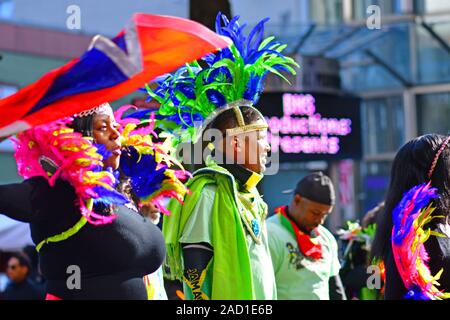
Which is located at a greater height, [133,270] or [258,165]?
[258,165]

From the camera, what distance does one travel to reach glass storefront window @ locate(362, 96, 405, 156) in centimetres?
1535

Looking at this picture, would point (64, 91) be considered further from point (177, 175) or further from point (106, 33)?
point (106, 33)

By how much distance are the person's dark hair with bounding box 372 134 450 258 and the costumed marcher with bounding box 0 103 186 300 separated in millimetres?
1096

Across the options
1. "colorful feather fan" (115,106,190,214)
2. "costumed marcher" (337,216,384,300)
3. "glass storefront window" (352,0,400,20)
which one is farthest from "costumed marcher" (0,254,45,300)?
"glass storefront window" (352,0,400,20)

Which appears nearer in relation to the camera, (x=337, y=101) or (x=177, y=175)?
(x=177, y=175)

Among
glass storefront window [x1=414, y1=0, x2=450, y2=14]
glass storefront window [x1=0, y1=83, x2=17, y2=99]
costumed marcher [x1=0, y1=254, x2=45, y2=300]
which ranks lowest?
costumed marcher [x1=0, y1=254, x2=45, y2=300]

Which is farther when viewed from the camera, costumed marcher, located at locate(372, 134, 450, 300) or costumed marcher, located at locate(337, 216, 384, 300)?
costumed marcher, located at locate(337, 216, 384, 300)

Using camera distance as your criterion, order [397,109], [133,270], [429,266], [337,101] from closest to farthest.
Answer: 1. [133,270]
2. [429,266]
3. [337,101]
4. [397,109]

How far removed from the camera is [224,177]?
163 inches

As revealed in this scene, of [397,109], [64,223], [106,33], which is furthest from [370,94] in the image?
[64,223]

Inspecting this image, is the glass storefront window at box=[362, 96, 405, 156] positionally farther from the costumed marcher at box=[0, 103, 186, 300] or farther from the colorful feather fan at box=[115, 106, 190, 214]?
the costumed marcher at box=[0, 103, 186, 300]

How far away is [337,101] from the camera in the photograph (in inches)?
527

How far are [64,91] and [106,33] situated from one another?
16118 mm

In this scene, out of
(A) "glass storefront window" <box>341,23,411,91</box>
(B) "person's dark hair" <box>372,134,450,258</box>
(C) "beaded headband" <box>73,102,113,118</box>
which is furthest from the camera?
(A) "glass storefront window" <box>341,23,411,91</box>
